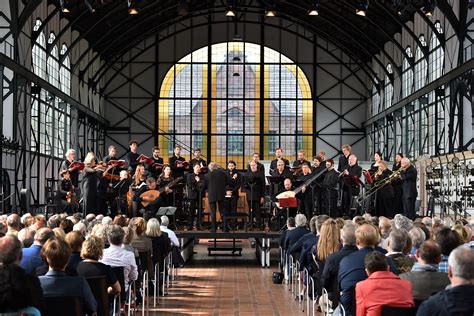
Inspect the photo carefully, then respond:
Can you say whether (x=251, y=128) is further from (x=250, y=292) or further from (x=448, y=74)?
(x=250, y=292)

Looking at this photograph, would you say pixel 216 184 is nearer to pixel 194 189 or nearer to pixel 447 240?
pixel 194 189

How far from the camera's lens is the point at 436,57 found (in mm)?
31062

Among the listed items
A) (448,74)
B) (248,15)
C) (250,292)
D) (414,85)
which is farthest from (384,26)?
(250,292)

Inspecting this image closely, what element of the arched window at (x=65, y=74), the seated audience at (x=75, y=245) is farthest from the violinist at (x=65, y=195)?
the seated audience at (x=75, y=245)

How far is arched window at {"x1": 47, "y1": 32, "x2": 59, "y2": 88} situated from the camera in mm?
33291

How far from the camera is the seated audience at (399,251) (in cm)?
772

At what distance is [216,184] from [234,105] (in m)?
23.4

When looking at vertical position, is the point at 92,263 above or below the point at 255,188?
below

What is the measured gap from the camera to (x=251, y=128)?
43062mm

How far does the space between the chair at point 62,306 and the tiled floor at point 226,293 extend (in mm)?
6455

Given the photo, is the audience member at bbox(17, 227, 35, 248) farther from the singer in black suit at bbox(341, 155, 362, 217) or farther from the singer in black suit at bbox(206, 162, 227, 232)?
the singer in black suit at bbox(341, 155, 362, 217)

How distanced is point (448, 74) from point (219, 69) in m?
17.9

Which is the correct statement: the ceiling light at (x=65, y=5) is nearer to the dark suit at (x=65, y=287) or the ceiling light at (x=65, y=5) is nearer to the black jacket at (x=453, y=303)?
the dark suit at (x=65, y=287)

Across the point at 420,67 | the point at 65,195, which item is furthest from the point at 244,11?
the point at 65,195
